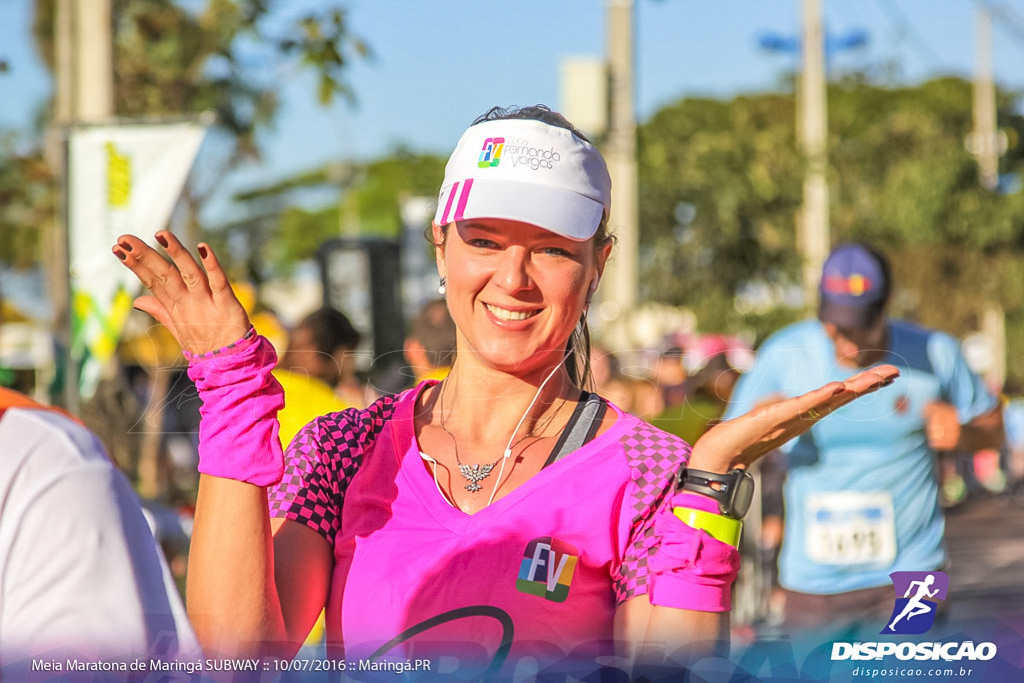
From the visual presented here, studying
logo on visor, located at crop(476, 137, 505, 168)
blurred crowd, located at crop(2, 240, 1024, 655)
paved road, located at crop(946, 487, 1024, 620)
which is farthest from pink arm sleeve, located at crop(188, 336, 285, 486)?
paved road, located at crop(946, 487, 1024, 620)

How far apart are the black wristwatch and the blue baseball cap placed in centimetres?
299

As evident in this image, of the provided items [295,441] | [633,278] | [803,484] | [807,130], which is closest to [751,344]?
[807,130]

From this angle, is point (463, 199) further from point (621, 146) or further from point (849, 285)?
point (621, 146)

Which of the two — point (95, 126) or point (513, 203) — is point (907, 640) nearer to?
point (513, 203)

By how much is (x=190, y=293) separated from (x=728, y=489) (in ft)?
2.59

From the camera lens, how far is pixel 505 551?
6.41 ft

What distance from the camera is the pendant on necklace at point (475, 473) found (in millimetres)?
2090

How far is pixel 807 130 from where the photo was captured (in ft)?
65.4

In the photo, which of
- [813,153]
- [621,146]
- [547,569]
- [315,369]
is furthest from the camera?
[813,153]

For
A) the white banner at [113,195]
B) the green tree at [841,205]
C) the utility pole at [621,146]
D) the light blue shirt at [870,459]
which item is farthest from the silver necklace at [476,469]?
the green tree at [841,205]

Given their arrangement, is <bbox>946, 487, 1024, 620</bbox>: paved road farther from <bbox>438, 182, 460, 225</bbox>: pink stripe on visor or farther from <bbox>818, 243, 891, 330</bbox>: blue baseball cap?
<bbox>438, 182, 460, 225</bbox>: pink stripe on visor

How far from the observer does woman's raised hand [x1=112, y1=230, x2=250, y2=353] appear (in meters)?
1.75

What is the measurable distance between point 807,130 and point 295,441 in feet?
61.7

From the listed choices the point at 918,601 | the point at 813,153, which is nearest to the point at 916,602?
the point at 918,601
